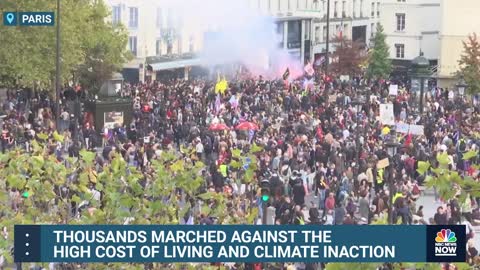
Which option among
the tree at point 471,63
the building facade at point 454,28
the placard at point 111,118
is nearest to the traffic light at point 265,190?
the placard at point 111,118

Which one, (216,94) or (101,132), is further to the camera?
(216,94)

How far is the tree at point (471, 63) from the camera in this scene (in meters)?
63.3

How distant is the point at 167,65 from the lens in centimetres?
7044

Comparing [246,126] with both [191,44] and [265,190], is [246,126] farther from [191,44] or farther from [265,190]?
[191,44]

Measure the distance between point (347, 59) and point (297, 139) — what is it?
130 ft

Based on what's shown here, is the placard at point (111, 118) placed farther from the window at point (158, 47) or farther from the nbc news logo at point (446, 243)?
the window at point (158, 47)

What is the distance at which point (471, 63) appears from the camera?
6650cm

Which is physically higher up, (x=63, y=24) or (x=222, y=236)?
(x=63, y=24)

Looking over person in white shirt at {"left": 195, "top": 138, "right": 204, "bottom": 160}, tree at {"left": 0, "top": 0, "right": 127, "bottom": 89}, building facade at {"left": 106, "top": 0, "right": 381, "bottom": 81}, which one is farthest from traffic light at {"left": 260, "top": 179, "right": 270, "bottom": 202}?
building facade at {"left": 106, "top": 0, "right": 381, "bottom": 81}

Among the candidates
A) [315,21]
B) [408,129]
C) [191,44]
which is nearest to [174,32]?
[191,44]

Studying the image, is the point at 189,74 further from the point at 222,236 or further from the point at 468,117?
the point at 222,236

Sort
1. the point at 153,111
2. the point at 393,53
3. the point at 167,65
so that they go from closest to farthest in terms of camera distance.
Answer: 1. the point at 153,111
2. the point at 167,65
3. the point at 393,53

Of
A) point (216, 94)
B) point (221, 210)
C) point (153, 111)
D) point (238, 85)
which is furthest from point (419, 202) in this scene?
point (238, 85)

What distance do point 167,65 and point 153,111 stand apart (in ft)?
75.2
